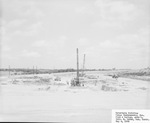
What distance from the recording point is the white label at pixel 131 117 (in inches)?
181

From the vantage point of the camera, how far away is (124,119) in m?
4.63

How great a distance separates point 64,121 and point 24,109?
2.01m

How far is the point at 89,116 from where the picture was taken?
5484 millimetres

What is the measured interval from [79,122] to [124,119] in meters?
1.09

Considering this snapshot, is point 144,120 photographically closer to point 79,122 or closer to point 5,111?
point 79,122

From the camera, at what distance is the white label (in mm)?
4598

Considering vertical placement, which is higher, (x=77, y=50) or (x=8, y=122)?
(x=77, y=50)

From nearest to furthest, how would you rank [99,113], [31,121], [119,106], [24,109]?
1. [31,121]
2. [99,113]
3. [24,109]
4. [119,106]

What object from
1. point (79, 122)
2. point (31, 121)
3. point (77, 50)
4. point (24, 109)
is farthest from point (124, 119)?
point (77, 50)

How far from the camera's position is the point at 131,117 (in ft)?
15.6

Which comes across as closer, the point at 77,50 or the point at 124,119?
the point at 124,119

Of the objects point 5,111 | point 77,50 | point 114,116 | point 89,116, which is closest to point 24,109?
point 5,111

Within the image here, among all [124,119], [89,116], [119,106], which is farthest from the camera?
[119,106]

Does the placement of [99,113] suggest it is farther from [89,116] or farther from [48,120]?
[48,120]
